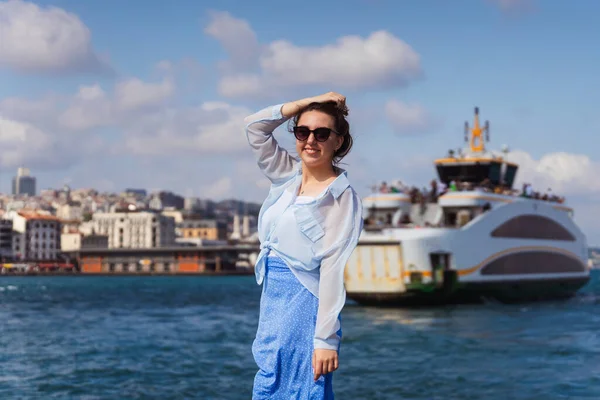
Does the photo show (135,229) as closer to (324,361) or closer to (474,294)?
(474,294)

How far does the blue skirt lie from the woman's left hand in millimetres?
72

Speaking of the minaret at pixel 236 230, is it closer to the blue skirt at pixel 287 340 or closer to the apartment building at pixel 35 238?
the apartment building at pixel 35 238

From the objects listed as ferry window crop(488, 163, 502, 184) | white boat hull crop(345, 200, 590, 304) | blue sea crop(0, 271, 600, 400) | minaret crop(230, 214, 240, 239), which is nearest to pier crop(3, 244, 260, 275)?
minaret crop(230, 214, 240, 239)

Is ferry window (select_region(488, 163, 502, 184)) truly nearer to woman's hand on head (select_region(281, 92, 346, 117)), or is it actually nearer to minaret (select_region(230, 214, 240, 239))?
woman's hand on head (select_region(281, 92, 346, 117))

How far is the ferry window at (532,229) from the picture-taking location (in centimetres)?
3659

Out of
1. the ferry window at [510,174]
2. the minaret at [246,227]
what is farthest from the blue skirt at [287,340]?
the minaret at [246,227]

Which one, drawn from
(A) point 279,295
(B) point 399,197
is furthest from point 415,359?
(B) point 399,197

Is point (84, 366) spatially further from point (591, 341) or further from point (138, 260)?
point (138, 260)

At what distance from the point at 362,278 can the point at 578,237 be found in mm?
16379

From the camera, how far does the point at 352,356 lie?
17281 mm

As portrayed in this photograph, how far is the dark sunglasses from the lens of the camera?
3494mm

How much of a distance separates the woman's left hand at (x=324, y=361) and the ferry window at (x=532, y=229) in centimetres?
3294

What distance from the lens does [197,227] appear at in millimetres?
168625

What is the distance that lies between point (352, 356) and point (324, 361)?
14.1 meters
